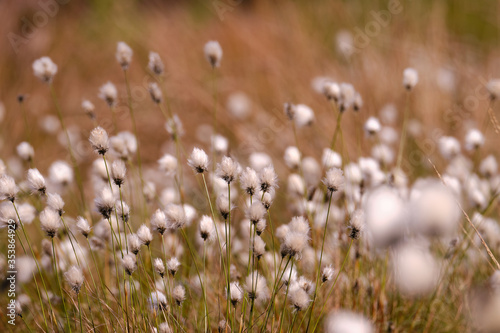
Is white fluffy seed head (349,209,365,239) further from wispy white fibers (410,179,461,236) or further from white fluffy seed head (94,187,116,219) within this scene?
white fluffy seed head (94,187,116,219)

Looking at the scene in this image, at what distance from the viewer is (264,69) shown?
3.96 meters

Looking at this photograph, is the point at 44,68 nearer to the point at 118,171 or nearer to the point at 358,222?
the point at 118,171

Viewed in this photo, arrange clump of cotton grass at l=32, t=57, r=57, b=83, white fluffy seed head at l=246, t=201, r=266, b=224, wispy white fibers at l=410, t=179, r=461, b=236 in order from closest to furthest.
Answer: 1. wispy white fibers at l=410, t=179, r=461, b=236
2. white fluffy seed head at l=246, t=201, r=266, b=224
3. clump of cotton grass at l=32, t=57, r=57, b=83

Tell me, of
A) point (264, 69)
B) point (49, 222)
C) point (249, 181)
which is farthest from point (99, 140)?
point (264, 69)

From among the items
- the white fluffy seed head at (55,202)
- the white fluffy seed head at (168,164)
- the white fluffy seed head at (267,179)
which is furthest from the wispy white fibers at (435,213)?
the white fluffy seed head at (168,164)

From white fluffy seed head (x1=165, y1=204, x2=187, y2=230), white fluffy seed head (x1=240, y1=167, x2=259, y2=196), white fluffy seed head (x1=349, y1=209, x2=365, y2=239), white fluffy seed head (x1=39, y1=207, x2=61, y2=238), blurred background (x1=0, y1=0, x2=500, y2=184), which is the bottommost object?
white fluffy seed head (x1=39, y1=207, x2=61, y2=238)

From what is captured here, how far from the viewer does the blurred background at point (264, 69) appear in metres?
3.23

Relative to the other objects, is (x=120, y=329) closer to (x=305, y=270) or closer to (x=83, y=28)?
(x=305, y=270)

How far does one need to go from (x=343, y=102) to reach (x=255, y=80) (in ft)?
8.28

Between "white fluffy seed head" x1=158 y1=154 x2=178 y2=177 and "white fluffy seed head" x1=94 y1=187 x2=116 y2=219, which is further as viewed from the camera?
"white fluffy seed head" x1=158 y1=154 x2=178 y2=177

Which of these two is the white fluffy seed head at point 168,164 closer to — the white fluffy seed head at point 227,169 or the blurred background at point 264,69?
the white fluffy seed head at point 227,169

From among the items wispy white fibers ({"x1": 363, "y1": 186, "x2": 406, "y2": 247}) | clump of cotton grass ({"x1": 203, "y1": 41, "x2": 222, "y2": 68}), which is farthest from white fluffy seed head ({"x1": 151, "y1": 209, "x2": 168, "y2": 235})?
clump of cotton grass ({"x1": 203, "y1": 41, "x2": 222, "y2": 68})

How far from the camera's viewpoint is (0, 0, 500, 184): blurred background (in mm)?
3234

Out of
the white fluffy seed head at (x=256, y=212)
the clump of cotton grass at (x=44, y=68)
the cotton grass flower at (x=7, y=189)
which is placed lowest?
the cotton grass flower at (x=7, y=189)
